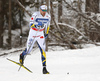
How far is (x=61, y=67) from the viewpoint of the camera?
672 cm

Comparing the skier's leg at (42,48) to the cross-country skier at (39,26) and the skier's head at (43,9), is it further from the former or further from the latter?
the skier's head at (43,9)

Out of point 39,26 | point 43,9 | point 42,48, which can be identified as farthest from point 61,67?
point 43,9

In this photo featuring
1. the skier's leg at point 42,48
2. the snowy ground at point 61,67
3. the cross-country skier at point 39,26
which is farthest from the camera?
the skier's leg at point 42,48

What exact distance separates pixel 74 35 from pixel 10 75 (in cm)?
824

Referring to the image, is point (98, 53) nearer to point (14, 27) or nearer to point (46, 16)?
point (46, 16)

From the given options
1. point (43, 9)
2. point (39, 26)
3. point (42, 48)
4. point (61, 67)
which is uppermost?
point (43, 9)

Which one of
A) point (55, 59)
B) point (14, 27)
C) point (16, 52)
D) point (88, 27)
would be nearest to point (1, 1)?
point (14, 27)

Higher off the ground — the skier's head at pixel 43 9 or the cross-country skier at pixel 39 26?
the skier's head at pixel 43 9

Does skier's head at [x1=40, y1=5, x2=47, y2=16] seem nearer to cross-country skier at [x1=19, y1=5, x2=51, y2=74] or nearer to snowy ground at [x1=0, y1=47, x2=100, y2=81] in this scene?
cross-country skier at [x1=19, y1=5, x2=51, y2=74]

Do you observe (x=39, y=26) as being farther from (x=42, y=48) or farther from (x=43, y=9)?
(x=42, y=48)

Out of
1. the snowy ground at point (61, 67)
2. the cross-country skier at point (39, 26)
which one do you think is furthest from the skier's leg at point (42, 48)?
the snowy ground at point (61, 67)

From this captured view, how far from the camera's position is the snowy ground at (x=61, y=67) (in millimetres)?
4328

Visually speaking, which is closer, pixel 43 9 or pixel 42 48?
pixel 43 9

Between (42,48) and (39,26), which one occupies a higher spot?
(39,26)
